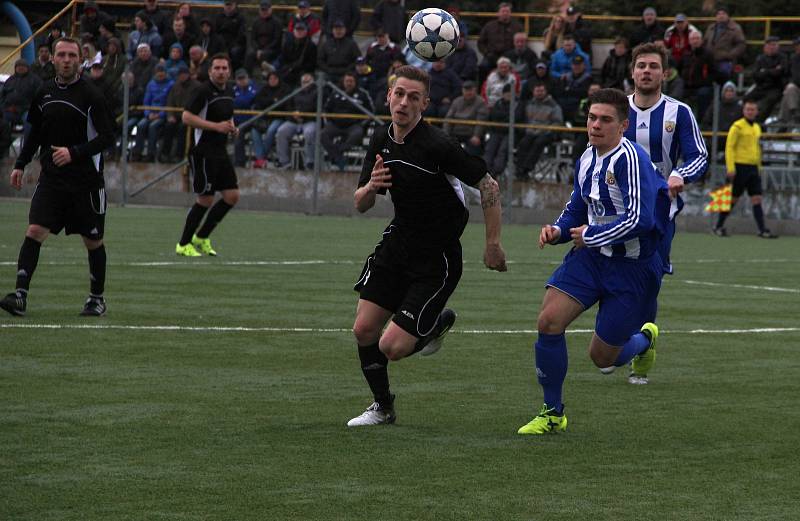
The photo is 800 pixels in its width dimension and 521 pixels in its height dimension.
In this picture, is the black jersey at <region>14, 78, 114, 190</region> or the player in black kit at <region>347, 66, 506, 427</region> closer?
the player in black kit at <region>347, 66, 506, 427</region>

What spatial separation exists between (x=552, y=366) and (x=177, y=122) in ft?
73.4

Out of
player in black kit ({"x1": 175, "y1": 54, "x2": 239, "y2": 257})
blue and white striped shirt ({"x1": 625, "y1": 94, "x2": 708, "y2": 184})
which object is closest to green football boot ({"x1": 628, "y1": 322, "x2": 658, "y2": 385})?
blue and white striped shirt ({"x1": 625, "y1": 94, "x2": 708, "y2": 184})

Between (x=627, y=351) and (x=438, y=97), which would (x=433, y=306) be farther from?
(x=438, y=97)

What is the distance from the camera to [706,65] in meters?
26.5

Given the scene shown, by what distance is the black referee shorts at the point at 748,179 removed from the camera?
24578mm

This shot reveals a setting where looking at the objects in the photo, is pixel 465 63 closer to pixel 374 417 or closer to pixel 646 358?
pixel 646 358

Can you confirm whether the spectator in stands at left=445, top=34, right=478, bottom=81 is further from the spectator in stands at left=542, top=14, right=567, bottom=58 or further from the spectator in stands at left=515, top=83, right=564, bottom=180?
the spectator in stands at left=515, top=83, right=564, bottom=180

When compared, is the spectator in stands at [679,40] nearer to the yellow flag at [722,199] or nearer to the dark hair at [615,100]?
the yellow flag at [722,199]

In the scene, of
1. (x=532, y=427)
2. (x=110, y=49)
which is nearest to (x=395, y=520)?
(x=532, y=427)

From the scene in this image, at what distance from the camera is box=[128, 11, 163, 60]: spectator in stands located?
3123 cm

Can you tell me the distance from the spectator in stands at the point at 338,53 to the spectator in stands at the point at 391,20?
1.32 m

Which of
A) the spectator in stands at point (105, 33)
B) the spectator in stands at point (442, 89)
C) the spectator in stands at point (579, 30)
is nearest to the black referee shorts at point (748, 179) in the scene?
the spectator in stands at point (579, 30)

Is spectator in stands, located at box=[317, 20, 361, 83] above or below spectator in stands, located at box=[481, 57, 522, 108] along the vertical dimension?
above

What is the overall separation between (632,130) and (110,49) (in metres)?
20.1
